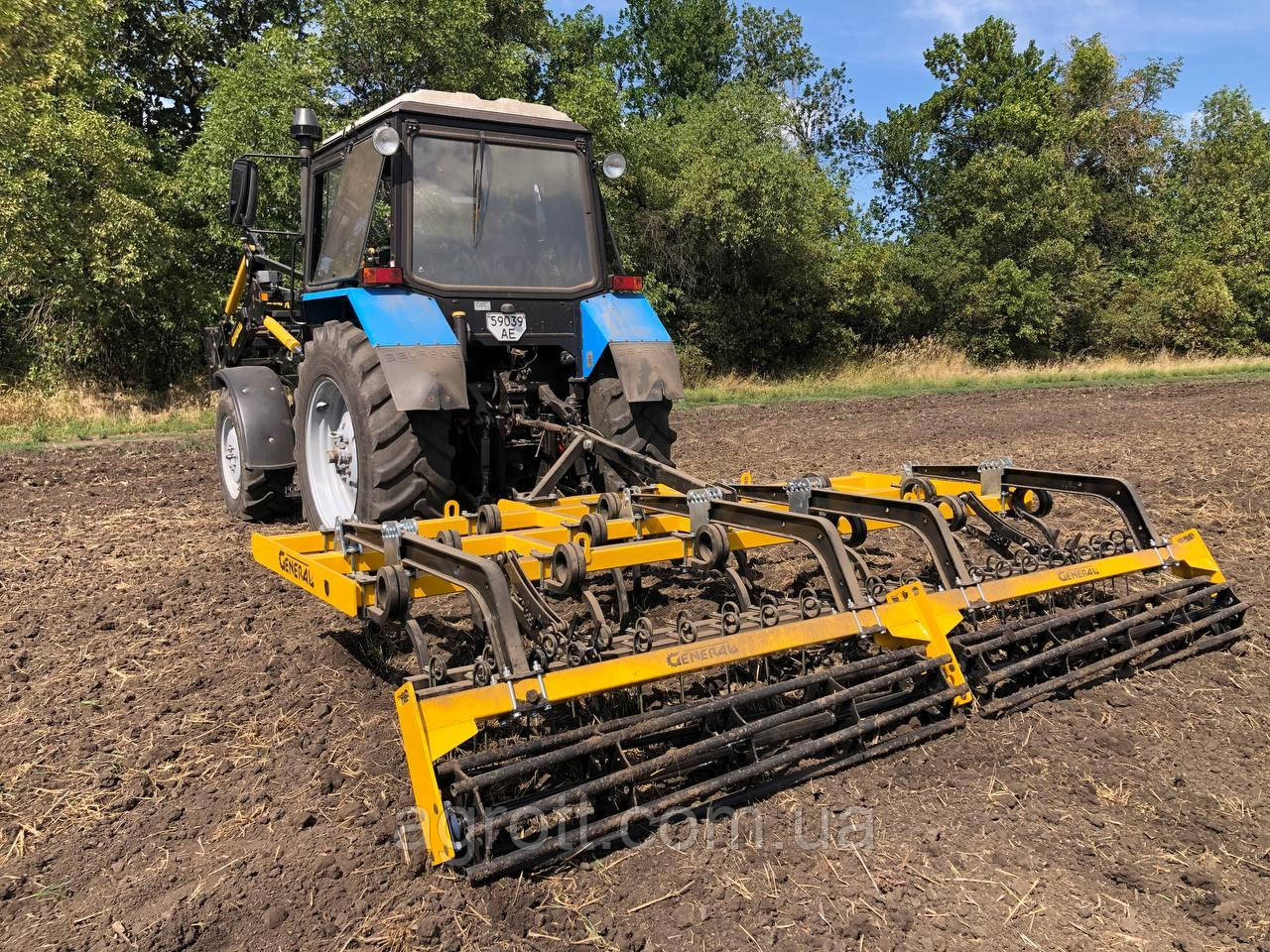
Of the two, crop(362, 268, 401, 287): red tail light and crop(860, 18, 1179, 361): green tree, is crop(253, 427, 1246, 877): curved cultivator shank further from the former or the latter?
crop(860, 18, 1179, 361): green tree

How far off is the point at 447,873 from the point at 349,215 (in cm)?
402

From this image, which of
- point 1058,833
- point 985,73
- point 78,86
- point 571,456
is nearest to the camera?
point 1058,833

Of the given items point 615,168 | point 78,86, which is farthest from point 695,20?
point 615,168

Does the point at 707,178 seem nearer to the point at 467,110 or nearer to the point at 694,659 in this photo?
the point at 467,110

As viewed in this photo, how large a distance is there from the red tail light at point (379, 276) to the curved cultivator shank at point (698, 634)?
1246 millimetres

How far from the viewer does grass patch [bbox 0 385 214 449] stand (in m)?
11.8

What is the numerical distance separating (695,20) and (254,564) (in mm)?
29565

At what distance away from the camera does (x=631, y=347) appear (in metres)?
5.03

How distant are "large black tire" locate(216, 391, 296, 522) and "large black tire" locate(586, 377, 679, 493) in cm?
218

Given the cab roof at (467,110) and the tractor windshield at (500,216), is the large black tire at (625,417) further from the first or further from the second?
the cab roof at (467,110)

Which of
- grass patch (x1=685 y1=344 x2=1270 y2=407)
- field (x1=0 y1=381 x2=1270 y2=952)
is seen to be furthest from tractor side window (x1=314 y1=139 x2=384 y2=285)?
grass patch (x1=685 y1=344 x2=1270 y2=407)

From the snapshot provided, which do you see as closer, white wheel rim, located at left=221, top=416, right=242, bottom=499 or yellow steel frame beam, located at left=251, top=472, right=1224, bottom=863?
yellow steel frame beam, located at left=251, top=472, right=1224, bottom=863

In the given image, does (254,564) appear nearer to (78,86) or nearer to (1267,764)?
(1267,764)

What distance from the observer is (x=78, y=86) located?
1386 centimetres
